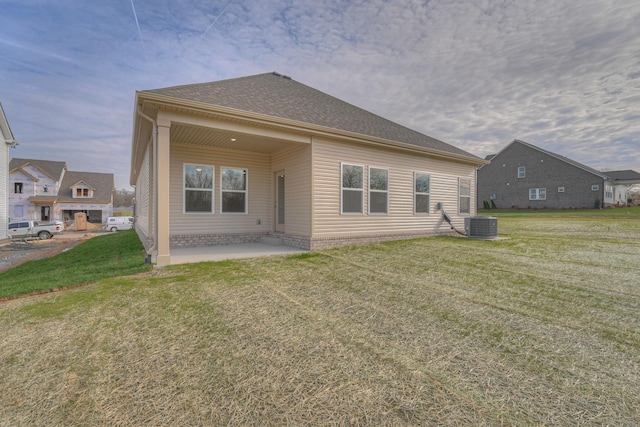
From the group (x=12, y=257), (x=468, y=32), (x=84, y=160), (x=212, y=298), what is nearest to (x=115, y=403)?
(x=212, y=298)

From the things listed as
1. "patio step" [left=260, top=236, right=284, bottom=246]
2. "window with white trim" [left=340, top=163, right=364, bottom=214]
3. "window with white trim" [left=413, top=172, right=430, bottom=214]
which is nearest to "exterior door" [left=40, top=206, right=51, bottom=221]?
"patio step" [left=260, top=236, right=284, bottom=246]

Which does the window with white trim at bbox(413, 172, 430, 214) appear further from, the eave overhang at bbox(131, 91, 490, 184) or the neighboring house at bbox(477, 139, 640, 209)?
the neighboring house at bbox(477, 139, 640, 209)

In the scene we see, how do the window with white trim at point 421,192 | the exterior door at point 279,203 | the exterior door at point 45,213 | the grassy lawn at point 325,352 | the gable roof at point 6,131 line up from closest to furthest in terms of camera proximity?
the grassy lawn at point 325,352 < the exterior door at point 279,203 < the window with white trim at point 421,192 < the gable roof at point 6,131 < the exterior door at point 45,213

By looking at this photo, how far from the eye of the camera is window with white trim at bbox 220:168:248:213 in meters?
8.94

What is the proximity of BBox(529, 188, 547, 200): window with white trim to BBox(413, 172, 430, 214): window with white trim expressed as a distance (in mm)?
24992

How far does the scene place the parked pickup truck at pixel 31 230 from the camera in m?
17.9

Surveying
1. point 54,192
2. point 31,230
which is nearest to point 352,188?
point 31,230

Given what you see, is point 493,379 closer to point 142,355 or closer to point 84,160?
point 142,355

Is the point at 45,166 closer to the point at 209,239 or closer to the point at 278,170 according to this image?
the point at 209,239

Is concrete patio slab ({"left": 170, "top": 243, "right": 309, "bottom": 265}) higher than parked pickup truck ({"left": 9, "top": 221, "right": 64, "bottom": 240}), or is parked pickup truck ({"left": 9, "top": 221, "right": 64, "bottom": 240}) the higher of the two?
concrete patio slab ({"left": 170, "top": 243, "right": 309, "bottom": 265})

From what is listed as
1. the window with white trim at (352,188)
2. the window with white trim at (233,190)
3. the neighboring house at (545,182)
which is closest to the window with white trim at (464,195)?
the window with white trim at (352,188)

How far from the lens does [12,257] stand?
1188 centimetres

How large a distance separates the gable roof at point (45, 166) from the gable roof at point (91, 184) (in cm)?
137

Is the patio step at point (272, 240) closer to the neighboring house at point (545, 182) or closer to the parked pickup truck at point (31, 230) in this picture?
the parked pickup truck at point (31, 230)
